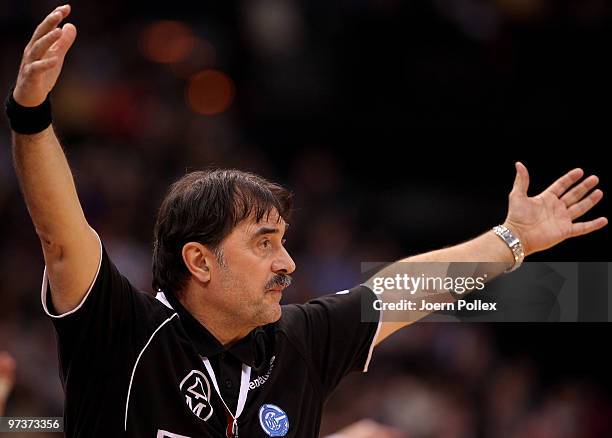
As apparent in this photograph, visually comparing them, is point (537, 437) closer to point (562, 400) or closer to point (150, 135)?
point (562, 400)

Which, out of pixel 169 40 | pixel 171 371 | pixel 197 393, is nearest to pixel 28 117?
pixel 171 371

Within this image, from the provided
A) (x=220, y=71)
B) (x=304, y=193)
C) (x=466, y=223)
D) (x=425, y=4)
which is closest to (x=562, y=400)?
(x=466, y=223)

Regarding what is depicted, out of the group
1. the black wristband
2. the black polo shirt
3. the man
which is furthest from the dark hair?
the black wristband

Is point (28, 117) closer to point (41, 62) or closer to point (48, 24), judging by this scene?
point (41, 62)

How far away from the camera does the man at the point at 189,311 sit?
3039 mm

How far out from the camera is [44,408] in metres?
6.83

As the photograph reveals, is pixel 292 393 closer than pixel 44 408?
Yes

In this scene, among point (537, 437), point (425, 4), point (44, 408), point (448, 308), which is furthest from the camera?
point (425, 4)

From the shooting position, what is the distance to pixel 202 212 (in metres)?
3.68

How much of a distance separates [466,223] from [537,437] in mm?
2067

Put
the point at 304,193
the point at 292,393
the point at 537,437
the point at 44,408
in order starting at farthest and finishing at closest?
the point at 304,193, the point at 537,437, the point at 44,408, the point at 292,393

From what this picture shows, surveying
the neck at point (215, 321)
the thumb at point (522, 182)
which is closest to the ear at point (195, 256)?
the neck at point (215, 321)

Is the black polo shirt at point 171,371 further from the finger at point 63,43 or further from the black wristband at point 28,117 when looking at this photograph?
the finger at point 63,43

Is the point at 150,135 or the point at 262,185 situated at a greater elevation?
the point at 150,135
